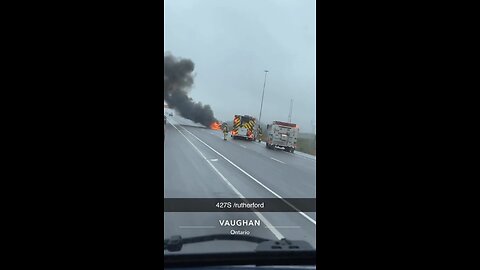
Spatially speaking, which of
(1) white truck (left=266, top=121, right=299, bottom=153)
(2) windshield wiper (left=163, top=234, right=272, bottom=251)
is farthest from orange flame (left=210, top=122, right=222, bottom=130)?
(2) windshield wiper (left=163, top=234, right=272, bottom=251)

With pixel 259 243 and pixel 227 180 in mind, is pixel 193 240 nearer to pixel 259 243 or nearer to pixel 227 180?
pixel 259 243

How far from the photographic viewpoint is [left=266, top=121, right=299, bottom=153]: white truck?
8.46ft

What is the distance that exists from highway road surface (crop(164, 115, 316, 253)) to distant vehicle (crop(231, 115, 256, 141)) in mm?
94

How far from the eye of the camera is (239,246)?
193 centimetres

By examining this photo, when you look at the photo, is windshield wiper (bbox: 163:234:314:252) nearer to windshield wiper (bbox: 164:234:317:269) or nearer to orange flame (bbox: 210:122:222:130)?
windshield wiper (bbox: 164:234:317:269)

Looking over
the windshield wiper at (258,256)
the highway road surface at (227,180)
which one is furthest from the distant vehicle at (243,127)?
the windshield wiper at (258,256)

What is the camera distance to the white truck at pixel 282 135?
258 cm

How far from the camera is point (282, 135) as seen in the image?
3.24 meters

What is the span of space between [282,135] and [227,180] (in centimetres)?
80

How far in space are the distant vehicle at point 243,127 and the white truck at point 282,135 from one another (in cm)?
12

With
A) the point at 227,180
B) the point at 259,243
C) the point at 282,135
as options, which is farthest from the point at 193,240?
the point at 282,135

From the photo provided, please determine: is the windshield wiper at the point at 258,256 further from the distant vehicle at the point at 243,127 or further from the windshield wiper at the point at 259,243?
the distant vehicle at the point at 243,127
